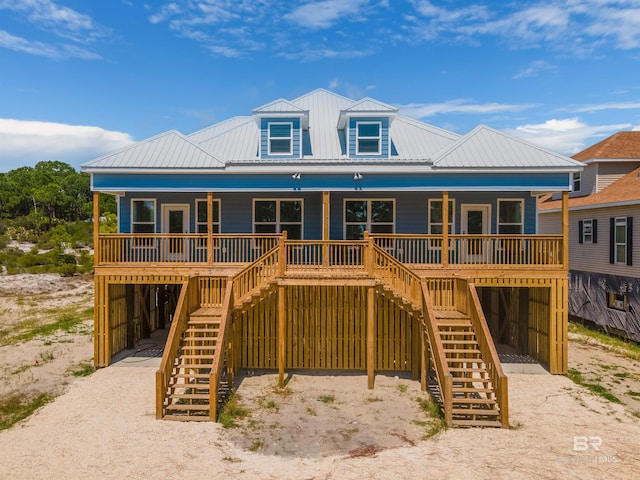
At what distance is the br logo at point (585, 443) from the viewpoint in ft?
29.8

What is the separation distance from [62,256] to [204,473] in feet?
131

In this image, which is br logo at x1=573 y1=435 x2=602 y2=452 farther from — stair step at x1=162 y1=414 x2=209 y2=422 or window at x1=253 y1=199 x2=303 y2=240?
window at x1=253 y1=199 x2=303 y2=240

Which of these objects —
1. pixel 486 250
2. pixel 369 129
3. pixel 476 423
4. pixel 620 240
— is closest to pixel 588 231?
pixel 620 240

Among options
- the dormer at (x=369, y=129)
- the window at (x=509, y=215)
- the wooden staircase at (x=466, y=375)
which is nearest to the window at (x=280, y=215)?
the dormer at (x=369, y=129)

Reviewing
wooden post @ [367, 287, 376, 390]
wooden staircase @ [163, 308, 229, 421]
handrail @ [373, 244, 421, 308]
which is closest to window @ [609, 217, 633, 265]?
handrail @ [373, 244, 421, 308]

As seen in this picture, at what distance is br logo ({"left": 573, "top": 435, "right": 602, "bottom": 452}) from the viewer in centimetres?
908

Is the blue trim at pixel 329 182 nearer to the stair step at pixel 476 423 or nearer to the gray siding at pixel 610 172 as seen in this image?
the stair step at pixel 476 423

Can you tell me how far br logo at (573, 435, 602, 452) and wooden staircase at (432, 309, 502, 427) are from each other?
155 centimetres

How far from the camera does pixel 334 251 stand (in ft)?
46.8

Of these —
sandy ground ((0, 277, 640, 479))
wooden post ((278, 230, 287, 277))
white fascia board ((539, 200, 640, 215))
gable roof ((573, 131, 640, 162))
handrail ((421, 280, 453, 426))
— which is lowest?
sandy ground ((0, 277, 640, 479))

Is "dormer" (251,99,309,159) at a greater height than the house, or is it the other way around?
"dormer" (251,99,309,159)

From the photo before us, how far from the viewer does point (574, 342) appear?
62.7 ft

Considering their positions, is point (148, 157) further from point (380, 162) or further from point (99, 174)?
point (380, 162)

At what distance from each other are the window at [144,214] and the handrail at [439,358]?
10787mm
